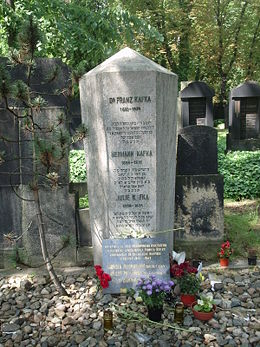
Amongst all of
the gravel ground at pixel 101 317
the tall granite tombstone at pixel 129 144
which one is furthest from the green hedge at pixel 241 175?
the tall granite tombstone at pixel 129 144

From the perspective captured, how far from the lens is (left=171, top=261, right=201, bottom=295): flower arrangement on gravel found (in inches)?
146

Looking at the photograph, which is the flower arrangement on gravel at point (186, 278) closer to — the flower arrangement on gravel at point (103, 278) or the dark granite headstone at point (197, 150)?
the flower arrangement on gravel at point (103, 278)

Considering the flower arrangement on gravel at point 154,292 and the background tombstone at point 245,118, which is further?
the background tombstone at point 245,118

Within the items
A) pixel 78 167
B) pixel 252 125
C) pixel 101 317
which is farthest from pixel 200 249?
pixel 252 125

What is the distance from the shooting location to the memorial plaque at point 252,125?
12.2 metres

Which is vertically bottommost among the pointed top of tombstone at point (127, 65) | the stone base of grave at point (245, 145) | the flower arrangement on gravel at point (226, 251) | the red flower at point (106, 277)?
the red flower at point (106, 277)

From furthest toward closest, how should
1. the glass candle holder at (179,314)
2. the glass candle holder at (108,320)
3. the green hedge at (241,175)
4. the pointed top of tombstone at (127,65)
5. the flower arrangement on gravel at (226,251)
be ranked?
the green hedge at (241,175) < the flower arrangement on gravel at (226,251) < the pointed top of tombstone at (127,65) < the glass candle holder at (179,314) < the glass candle holder at (108,320)

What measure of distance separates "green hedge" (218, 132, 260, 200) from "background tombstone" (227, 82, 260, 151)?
11.0 feet

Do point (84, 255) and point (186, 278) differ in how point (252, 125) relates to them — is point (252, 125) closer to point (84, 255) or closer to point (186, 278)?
point (84, 255)

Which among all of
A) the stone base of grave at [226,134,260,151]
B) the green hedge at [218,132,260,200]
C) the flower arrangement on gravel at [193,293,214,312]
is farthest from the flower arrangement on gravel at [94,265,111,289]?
the stone base of grave at [226,134,260,151]

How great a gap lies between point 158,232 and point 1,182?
2.07m

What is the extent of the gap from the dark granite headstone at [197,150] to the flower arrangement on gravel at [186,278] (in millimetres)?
1499

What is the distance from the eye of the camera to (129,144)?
160 inches

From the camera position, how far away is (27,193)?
4.51 meters
